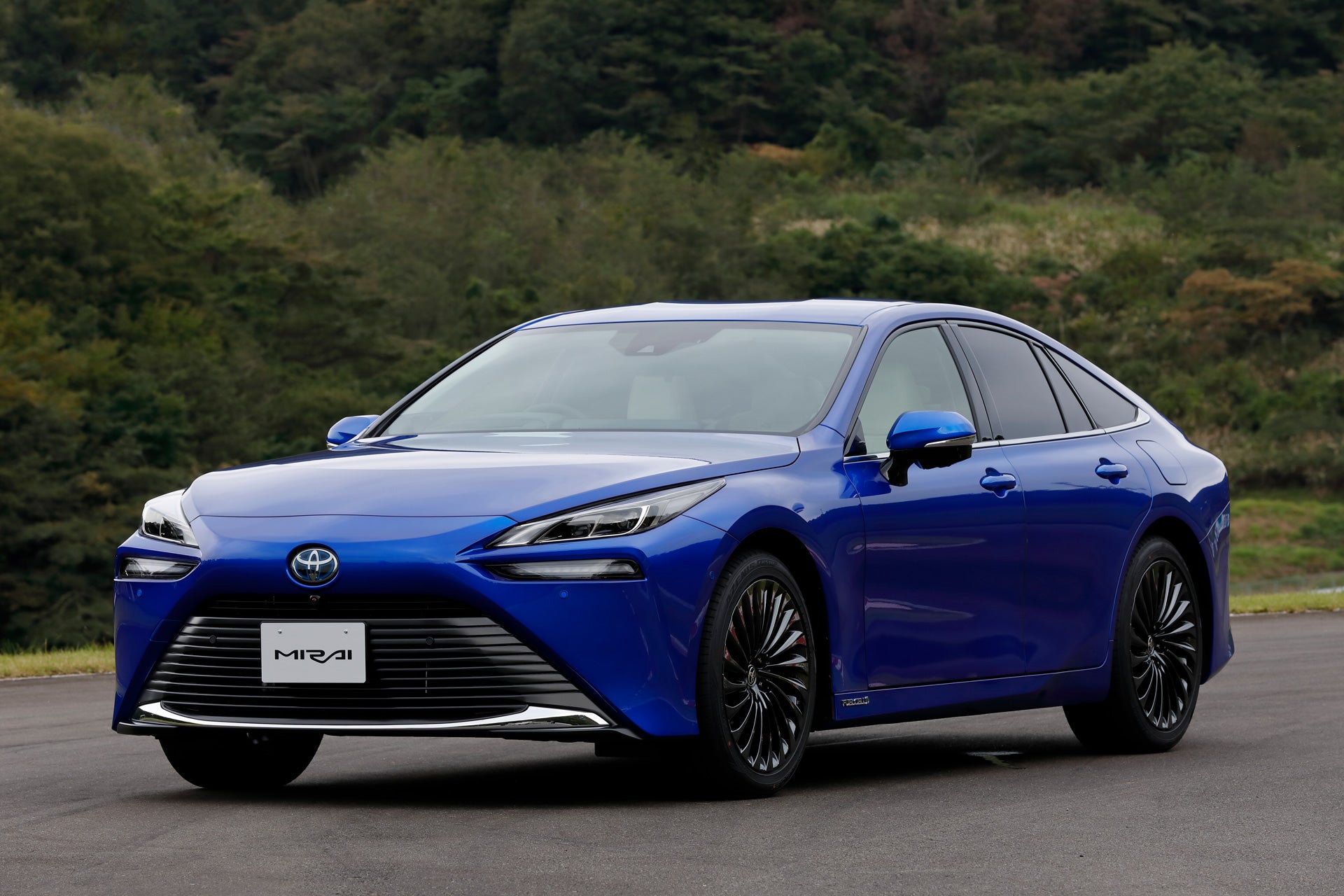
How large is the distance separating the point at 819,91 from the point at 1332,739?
102 meters

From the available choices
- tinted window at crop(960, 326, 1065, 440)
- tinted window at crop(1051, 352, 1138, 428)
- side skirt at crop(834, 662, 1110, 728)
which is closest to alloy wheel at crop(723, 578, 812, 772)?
side skirt at crop(834, 662, 1110, 728)

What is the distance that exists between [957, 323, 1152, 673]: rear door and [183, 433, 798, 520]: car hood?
147 cm

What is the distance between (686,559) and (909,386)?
1.87m

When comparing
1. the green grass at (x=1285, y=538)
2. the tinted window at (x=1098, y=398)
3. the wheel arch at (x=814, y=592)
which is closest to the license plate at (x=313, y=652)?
the wheel arch at (x=814, y=592)

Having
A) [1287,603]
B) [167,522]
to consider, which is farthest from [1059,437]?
[1287,603]

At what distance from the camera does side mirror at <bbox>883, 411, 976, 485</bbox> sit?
293 inches

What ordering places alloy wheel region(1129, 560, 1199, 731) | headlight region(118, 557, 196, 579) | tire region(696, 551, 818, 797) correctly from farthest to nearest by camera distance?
alloy wheel region(1129, 560, 1199, 731) → headlight region(118, 557, 196, 579) → tire region(696, 551, 818, 797)

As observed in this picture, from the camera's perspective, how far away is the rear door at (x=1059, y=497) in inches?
326

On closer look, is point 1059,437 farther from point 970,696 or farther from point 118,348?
point 118,348

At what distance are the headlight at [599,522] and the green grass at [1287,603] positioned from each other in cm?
1520

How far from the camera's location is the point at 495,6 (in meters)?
116

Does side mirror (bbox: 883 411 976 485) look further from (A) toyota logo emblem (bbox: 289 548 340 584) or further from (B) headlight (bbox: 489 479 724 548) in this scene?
(A) toyota logo emblem (bbox: 289 548 340 584)

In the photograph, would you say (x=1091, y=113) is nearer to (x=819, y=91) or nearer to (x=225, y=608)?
(x=819, y=91)

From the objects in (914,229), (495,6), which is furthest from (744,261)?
(495,6)
